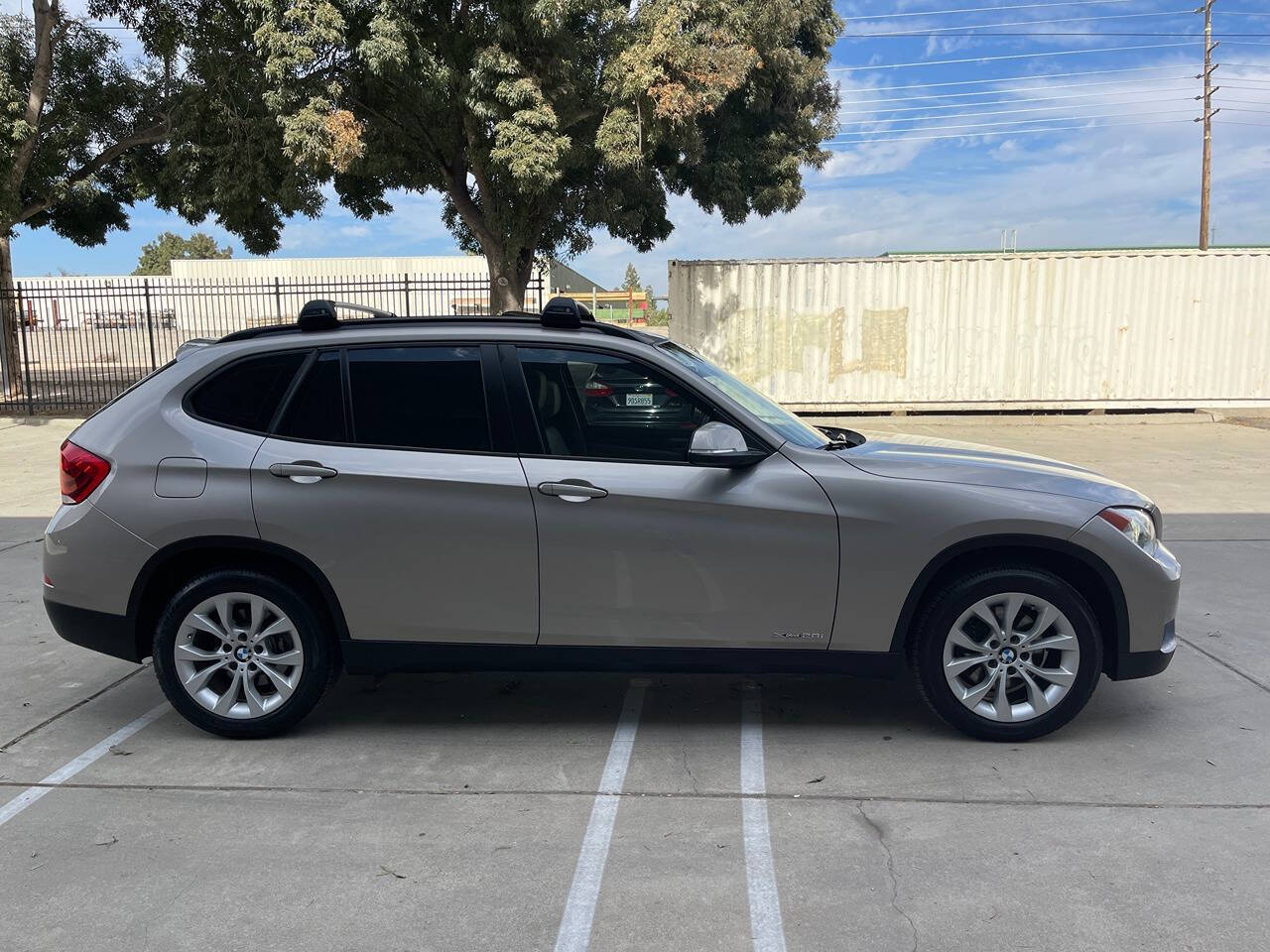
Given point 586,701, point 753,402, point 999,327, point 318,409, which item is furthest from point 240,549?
point 999,327

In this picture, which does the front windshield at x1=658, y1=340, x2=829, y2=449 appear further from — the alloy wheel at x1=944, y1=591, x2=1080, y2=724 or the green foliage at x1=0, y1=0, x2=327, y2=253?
the green foliage at x1=0, y1=0, x2=327, y2=253

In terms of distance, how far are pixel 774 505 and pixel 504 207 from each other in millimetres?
17929

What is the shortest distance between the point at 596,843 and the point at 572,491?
52.4 inches

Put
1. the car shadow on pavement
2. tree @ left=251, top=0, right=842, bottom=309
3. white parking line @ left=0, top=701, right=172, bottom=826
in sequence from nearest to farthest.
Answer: white parking line @ left=0, top=701, right=172, bottom=826
the car shadow on pavement
tree @ left=251, top=0, right=842, bottom=309

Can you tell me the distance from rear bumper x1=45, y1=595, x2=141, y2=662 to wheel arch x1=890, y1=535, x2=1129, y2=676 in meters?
3.21

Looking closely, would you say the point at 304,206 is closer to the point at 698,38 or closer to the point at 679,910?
the point at 698,38

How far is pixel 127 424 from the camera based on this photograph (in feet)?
13.9

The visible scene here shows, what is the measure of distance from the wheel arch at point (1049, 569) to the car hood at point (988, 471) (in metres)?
0.22

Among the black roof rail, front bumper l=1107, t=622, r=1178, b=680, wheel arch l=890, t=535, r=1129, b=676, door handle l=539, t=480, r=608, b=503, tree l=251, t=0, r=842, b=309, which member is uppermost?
tree l=251, t=0, r=842, b=309

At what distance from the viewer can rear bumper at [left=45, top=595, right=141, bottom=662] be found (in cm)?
414

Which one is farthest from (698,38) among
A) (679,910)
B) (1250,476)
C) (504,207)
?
(679,910)

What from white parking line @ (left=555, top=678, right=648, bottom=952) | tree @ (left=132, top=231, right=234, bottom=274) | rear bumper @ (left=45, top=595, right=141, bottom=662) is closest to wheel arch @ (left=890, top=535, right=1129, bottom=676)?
white parking line @ (left=555, top=678, right=648, bottom=952)

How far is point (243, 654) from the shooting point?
4141mm

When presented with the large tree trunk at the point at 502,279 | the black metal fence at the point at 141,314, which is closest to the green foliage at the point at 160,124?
the black metal fence at the point at 141,314
